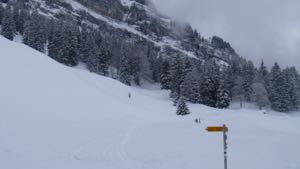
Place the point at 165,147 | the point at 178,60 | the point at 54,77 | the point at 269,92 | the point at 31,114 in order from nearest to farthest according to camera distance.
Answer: the point at 165,147 → the point at 31,114 → the point at 54,77 → the point at 178,60 → the point at 269,92

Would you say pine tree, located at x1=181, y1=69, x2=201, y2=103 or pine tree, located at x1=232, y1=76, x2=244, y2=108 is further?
pine tree, located at x1=232, y1=76, x2=244, y2=108

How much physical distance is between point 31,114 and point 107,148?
30.9 ft

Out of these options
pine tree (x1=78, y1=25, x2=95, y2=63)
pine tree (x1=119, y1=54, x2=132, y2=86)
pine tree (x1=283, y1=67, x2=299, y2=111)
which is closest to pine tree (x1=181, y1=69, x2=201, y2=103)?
pine tree (x1=119, y1=54, x2=132, y2=86)

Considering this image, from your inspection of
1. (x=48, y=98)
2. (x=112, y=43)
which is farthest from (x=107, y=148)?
(x=112, y=43)

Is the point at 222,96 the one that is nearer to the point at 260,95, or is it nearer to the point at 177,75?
the point at 177,75

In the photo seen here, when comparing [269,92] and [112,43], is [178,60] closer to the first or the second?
[269,92]

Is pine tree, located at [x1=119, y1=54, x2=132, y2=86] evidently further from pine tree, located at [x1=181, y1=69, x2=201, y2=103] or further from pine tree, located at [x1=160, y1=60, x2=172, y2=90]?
pine tree, located at [x1=181, y1=69, x2=201, y2=103]

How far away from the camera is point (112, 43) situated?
99438mm

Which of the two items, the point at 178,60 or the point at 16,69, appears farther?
the point at 178,60

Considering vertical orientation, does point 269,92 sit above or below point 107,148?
above

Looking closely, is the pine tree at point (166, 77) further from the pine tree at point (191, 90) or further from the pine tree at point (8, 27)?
the pine tree at point (8, 27)

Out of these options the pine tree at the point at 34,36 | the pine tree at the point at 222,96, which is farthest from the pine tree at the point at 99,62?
the pine tree at the point at 222,96

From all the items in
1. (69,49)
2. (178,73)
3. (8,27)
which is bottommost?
(178,73)

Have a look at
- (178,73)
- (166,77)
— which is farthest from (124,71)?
(178,73)
